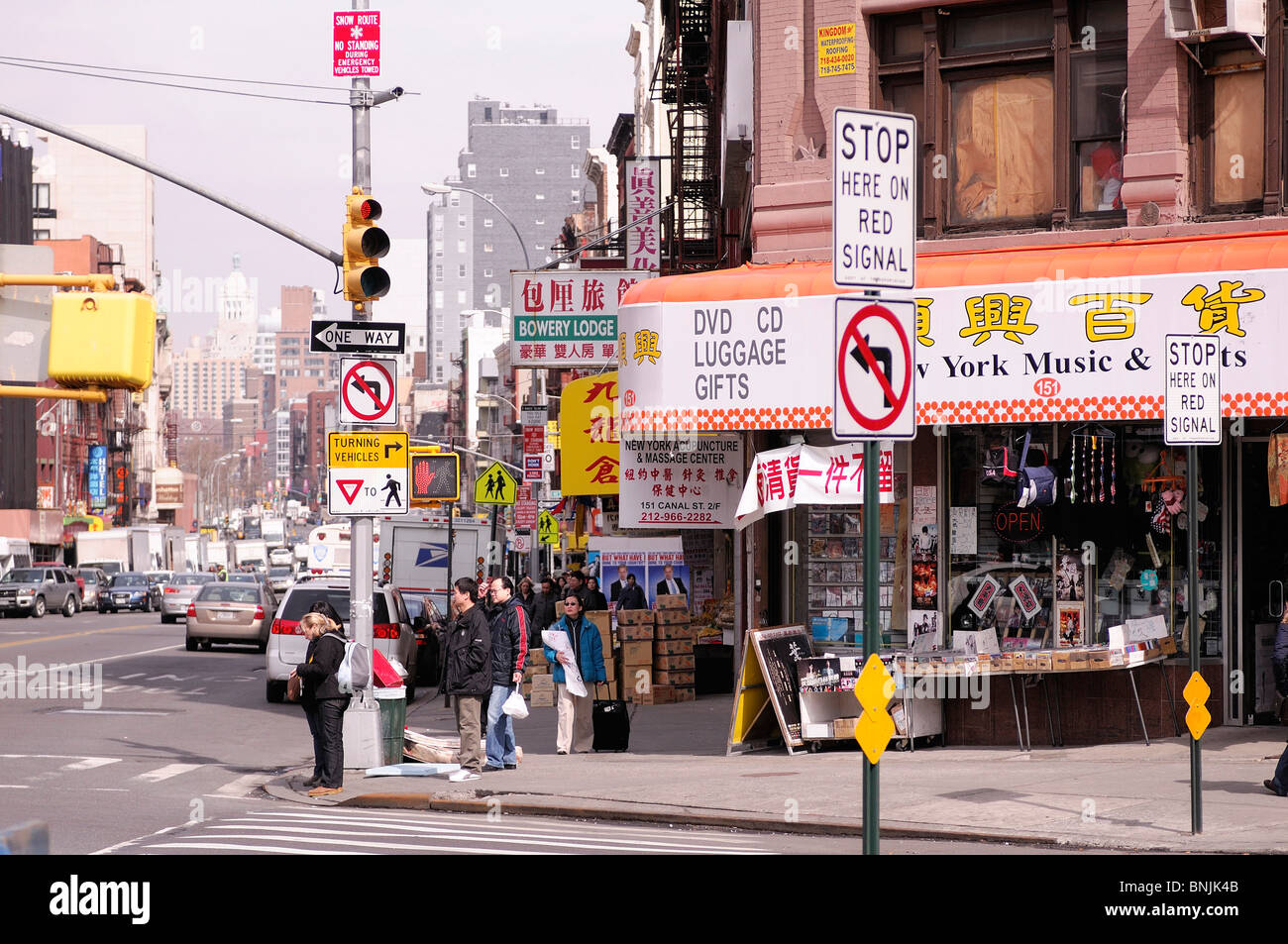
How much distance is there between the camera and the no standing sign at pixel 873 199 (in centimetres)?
777

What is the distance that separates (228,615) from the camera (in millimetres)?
37406

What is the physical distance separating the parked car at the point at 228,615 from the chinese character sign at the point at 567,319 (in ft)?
45.8

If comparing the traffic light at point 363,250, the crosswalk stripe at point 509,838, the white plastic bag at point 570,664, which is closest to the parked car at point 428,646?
the white plastic bag at point 570,664

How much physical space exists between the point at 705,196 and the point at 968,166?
1868 cm

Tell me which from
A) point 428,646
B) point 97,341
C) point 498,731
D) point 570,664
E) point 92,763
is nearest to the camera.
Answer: point 97,341

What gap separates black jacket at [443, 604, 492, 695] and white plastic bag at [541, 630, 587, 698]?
1.23 metres

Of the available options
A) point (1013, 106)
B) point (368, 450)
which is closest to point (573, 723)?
point (368, 450)

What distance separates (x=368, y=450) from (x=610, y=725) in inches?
170

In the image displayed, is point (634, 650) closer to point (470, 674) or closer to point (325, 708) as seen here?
point (470, 674)

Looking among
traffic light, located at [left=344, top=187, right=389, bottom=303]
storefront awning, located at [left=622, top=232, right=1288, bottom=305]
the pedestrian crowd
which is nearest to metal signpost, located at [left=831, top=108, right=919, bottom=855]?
storefront awning, located at [left=622, top=232, right=1288, bottom=305]

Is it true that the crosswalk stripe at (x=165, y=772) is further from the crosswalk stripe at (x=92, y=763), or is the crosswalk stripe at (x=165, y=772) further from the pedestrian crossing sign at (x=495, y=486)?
the pedestrian crossing sign at (x=495, y=486)
